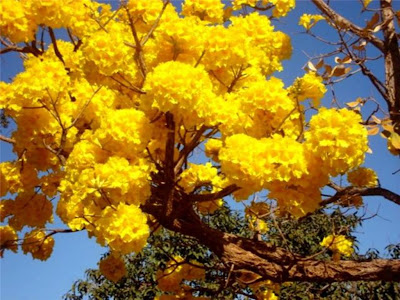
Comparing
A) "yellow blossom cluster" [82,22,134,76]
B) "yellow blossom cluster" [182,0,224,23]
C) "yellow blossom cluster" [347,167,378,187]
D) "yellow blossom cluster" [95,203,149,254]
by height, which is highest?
"yellow blossom cluster" [182,0,224,23]

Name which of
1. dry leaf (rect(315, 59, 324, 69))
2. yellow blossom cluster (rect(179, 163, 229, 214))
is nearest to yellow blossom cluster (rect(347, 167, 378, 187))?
dry leaf (rect(315, 59, 324, 69))

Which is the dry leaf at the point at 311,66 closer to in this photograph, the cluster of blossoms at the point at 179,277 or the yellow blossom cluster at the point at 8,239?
the cluster of blossoms at the point at 179,277

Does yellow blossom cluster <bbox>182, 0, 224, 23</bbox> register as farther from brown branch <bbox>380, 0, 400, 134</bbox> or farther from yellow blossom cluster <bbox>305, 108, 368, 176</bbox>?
yellow blossom cluster <bbox>305, 108, 368, 176</bbox>

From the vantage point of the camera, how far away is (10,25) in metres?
3.66

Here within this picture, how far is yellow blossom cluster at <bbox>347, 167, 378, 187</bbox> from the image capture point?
12.6ft

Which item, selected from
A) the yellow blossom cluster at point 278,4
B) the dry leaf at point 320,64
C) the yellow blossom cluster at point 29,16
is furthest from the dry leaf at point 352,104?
the yellow blossom cluster at point 29,16

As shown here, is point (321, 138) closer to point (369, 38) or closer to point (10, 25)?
point (369, 38)

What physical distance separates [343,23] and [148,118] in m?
1.92

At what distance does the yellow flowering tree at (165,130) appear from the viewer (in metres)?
2.60

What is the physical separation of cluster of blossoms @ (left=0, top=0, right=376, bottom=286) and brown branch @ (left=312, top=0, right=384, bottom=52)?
0.24m

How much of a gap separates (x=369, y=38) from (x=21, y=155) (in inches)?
103

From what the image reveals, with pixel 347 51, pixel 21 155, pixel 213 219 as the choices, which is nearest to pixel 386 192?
pixel 347 51

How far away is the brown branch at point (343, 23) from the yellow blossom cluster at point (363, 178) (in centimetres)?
92

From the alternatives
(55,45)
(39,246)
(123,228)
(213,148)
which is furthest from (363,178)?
(39,246)
